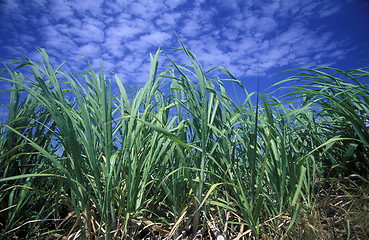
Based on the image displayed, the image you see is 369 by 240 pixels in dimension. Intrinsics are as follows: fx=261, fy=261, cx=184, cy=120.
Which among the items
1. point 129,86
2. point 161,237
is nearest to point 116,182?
point 161,237

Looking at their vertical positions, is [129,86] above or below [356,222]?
above

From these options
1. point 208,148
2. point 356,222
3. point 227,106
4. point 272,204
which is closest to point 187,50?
point 227,106

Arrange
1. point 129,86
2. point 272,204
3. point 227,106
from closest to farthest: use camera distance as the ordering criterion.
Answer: point 272,204 < point 227,106 < point 129,86

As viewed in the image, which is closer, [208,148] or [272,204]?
[272,204]

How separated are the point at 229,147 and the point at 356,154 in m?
0.69

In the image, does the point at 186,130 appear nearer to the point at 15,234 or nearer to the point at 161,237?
the point at 161,237

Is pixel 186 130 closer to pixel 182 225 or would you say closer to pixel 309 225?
pixel 182 225

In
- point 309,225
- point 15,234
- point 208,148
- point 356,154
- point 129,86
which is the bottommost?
point 15,234

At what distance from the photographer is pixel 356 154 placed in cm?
132

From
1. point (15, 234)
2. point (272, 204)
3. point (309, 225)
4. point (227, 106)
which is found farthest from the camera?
point (227, 106)

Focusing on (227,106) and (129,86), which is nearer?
(227,106)

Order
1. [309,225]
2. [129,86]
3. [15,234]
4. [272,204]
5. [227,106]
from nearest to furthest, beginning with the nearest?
Result: [309,225] < [272,204] < [15,234] < [227,106] < [129,86]

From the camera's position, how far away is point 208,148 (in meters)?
1.18

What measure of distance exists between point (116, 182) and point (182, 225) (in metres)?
0.32
